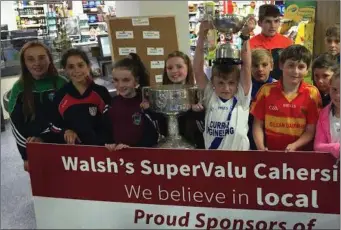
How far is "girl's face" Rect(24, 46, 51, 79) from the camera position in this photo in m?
2.03

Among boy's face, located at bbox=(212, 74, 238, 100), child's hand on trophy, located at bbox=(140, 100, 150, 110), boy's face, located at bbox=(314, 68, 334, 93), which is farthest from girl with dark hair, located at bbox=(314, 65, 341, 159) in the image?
child's hand on trophy, located at bbox=(140, 100, 150, 110)

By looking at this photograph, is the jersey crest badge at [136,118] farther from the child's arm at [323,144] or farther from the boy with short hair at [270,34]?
the boy with short hair at [270,34]

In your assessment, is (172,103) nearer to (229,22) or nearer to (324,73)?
(229,22)

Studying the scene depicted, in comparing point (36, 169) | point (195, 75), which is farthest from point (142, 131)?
point (36, 169)

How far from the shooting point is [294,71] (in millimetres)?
1582

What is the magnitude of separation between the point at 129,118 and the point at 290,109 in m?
0.73

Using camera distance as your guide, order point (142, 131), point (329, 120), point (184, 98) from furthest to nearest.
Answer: point (142, 131)
point (184, 98)
point (329, 120)

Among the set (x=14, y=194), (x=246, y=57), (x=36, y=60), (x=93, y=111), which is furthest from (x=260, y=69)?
(x=14, y=194)

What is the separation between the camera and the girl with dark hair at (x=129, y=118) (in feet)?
5.82

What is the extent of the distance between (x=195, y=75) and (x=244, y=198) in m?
0.63

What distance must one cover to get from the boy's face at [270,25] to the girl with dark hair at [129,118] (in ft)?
3.64

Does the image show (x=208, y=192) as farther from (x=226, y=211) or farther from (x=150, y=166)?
(x=150, y=166)

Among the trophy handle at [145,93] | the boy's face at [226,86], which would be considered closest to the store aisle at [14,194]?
the trophy handle at [145,93]

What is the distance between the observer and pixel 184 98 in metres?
1.60
